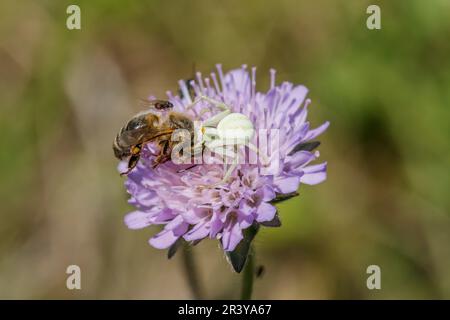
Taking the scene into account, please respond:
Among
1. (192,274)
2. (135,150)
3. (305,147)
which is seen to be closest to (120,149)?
(135,150)

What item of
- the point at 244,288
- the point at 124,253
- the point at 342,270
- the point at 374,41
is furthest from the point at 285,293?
the point at 374,41

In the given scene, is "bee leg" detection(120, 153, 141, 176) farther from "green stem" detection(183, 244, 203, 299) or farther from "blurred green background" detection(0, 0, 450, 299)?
"blurred green background" detection(0, 0, 450, 299)

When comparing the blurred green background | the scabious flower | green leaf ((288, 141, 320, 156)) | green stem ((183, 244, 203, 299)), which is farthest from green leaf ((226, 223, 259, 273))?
the blurred green background

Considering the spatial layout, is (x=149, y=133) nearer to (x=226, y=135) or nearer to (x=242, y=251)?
(x=226, y=135)

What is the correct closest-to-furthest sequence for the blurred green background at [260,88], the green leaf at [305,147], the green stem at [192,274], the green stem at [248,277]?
the green leaf at [305,147] < the green stem at [248,277] < the green stem at [192,274] < the blurred green background at [260,88]

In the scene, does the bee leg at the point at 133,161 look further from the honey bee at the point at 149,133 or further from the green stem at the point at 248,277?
the green stem at the point at 248,277

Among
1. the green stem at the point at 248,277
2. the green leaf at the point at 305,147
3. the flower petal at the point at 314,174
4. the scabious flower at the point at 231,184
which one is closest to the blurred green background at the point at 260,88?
the green stem at the point at 248,277

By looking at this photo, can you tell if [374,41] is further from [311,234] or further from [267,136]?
[267,136]
